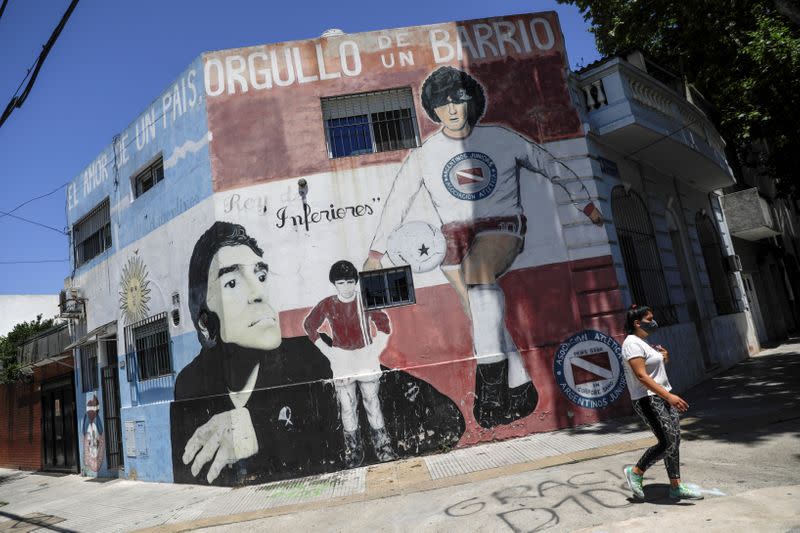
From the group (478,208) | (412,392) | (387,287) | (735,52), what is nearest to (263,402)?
(412,392)

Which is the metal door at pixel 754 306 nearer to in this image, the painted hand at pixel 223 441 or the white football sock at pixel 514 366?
the white football sock at pixel 514 366

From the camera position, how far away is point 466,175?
939 cm

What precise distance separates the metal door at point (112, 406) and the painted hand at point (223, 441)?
4309mm

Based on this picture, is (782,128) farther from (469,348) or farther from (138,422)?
(138,422)

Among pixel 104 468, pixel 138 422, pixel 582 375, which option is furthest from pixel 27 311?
pixel 582 375

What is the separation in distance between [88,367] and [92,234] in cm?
344

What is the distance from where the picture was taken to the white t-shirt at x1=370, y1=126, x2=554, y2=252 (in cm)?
929

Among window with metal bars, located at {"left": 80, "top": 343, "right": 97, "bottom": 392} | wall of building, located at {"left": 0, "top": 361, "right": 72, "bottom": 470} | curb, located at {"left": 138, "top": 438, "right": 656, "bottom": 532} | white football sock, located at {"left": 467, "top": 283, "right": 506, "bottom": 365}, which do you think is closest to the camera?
curb, located at {"left": 138, "top": 438, "right": 656, "bottom": 532}

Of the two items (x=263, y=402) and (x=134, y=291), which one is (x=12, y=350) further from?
(x=263, y=402)

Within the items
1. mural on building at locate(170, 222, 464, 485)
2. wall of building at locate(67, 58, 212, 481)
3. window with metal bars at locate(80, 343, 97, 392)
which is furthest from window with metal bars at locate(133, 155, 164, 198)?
window with metal bars at locate(80, 343, 97, 392)

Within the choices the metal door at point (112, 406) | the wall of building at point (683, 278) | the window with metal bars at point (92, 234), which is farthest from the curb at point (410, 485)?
the window with metal bars at point (92, 234)

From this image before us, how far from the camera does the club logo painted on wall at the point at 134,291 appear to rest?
11.1 metres

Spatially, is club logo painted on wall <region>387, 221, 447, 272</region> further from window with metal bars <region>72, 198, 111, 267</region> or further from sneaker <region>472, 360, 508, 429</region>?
window with metal bars <region>72, 198, 111, 267</region>

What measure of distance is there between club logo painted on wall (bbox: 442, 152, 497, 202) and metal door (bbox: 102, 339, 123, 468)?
868 cm
